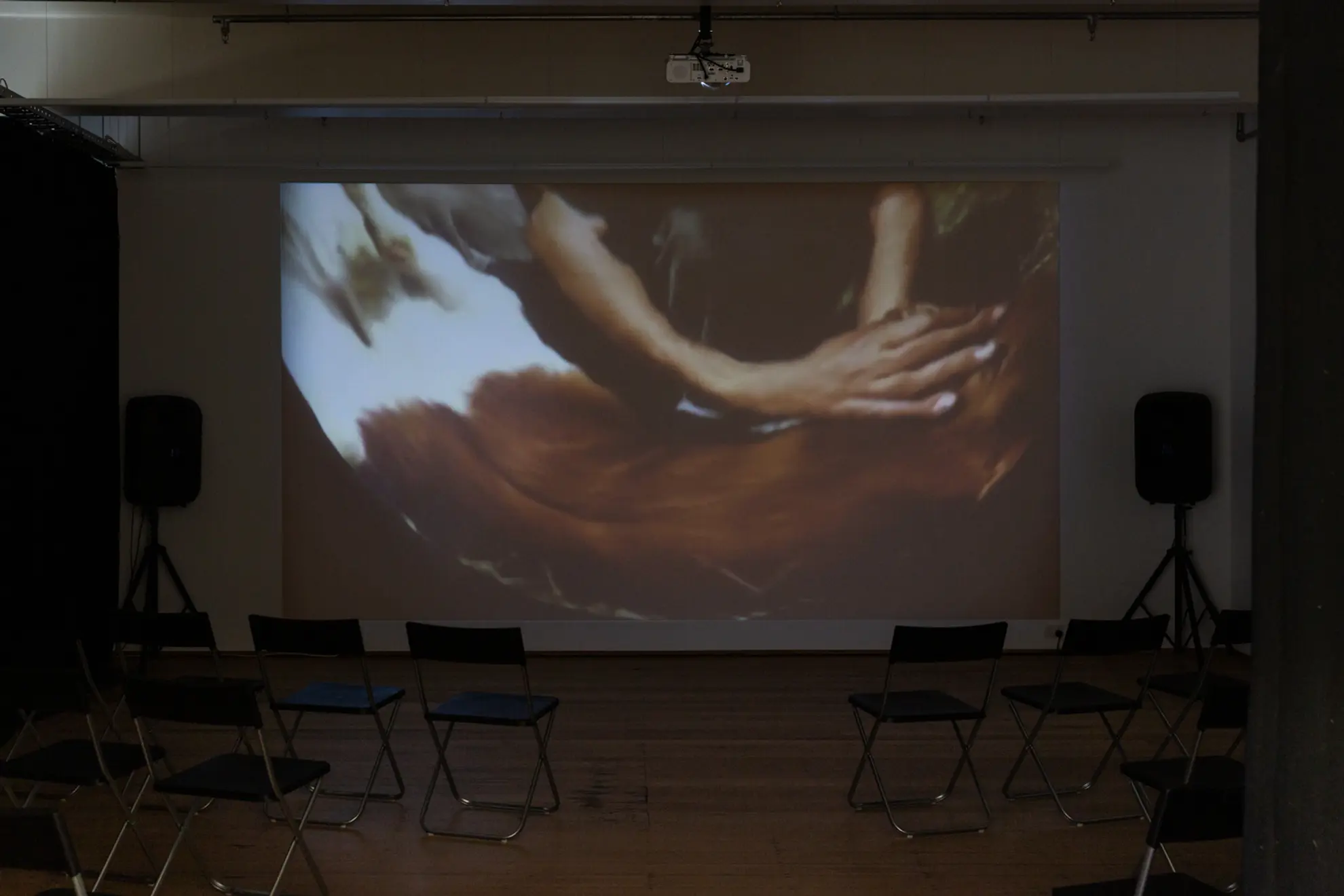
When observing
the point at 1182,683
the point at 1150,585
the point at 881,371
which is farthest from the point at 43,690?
the point at 1150,585

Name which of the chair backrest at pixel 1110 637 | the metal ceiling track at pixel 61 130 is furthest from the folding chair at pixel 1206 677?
the metal ceiling track at pixel 61 130

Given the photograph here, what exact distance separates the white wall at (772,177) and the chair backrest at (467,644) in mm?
3098

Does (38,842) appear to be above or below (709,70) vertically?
below

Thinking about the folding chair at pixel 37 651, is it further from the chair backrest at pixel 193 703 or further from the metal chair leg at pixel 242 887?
the chair backrest at pixel 193 703

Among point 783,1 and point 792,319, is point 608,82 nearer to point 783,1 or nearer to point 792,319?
point 783,1

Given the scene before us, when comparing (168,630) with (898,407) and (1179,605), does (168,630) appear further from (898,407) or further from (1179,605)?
(1179,605)

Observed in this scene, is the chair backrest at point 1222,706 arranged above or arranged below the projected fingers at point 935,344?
below

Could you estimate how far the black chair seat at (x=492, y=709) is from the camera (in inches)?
161

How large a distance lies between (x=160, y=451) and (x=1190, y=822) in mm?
6311

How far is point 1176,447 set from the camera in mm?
7117

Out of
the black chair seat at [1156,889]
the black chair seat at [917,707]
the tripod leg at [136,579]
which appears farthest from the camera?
the tripod leg at [136,579]

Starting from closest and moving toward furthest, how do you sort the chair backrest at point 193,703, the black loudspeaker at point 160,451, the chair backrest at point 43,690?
the chair backrest at point 193,703, the chair backrest at point 43,690, the black loudspeaker at point 160,451

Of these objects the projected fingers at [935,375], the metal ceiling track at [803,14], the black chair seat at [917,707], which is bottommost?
the black chair seat at [917,707]

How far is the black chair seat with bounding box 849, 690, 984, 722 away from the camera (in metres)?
Answer: 4.15
